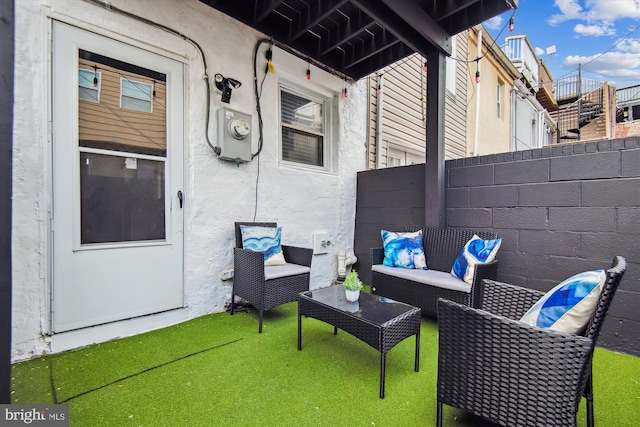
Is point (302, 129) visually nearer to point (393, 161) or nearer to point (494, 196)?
point (393, 161)

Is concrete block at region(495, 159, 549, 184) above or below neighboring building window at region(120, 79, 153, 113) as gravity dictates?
below

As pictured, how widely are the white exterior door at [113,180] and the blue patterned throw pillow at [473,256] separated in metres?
2.62

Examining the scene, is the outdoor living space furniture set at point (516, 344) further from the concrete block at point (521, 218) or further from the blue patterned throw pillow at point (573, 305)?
the concrete block at point (521, 218)

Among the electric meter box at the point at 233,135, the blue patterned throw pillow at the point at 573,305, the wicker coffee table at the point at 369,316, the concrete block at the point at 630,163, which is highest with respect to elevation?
the electric meter box at the point at 233,135

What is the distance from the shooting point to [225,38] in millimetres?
3064

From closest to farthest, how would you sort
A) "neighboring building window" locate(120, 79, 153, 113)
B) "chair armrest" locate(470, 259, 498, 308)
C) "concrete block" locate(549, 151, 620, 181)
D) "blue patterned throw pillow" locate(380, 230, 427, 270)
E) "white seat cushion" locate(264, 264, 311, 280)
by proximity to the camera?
1. "concrete block" locate(549, 151, 620, 181)
2. "chair armrest" locate(470, 259, 498, 308)
3. "neighboring building window" locate(120, 79, 153, 113)
4. "white seat cushion" locate(264, 264, 311, 280)
5. "blue patterned throw pillow" locate(380, 230, 427, 270)

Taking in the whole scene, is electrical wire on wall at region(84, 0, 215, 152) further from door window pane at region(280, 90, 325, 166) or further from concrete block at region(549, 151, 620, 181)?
concrete block at region(549, 151, 620, 181)

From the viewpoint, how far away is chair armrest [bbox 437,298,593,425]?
1.07m

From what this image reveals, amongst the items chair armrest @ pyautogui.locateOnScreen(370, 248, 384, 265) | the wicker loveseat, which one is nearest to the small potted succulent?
the wicker loveseat

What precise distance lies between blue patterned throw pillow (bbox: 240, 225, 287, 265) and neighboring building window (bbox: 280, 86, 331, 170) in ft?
3.80

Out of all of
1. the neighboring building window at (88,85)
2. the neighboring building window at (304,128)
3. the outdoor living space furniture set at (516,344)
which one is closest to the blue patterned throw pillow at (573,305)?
the outdoor living space furniture set at (516,344)

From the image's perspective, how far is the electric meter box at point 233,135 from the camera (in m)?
2.94

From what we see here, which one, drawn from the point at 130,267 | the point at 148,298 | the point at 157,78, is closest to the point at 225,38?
the point at 157,78

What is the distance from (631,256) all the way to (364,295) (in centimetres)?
205
